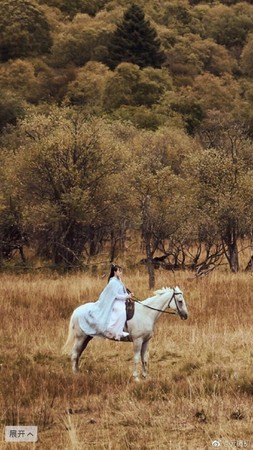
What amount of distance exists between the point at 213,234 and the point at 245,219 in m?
1.60

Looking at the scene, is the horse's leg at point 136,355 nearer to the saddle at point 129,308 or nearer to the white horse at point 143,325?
the white horse at point 143,325

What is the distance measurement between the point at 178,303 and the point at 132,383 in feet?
6.04

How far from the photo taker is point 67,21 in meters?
97.9

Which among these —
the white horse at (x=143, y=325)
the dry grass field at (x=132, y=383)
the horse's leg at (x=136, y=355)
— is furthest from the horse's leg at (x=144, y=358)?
the dry grass field at (x=132, y=383)

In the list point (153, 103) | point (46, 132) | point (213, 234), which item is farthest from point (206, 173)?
point (153, 103)

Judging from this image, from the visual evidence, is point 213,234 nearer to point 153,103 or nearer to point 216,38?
point 153,103

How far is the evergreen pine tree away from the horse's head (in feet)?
232

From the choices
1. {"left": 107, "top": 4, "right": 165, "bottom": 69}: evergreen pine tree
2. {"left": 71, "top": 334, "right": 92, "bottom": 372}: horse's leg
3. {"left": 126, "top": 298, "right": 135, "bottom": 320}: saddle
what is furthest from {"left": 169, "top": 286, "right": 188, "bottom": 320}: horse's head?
{"left": 107, "top": 4, "right": 165, "bottom": 69}: evergreen pine tree

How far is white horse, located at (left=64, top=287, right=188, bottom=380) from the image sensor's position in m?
10.7

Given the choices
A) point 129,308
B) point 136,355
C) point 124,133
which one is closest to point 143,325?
point 129,308

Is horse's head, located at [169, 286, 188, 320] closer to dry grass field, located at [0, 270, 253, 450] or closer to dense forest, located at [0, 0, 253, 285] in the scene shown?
dry grass field, located at [0, 270, 253, 450]

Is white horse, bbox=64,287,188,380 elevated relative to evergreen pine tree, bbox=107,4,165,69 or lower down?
lower down

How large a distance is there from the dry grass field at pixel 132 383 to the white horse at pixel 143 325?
0.40 meters

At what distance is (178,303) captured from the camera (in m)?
11.0
